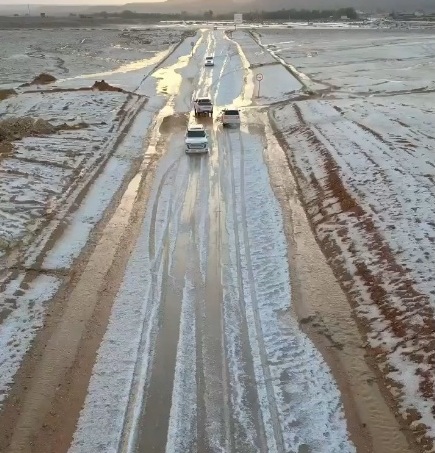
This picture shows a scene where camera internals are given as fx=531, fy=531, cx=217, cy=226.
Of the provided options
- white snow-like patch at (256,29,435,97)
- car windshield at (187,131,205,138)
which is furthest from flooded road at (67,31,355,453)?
white snow-like patch at (256,29,435,97)

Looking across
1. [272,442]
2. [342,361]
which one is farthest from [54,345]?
[342,361]

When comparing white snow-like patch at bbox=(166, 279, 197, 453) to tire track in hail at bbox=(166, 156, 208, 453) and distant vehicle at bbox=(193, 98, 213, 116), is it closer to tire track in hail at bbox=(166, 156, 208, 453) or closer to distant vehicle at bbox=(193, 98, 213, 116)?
tire track in hail at bbox=(166, 156, 208, 453)

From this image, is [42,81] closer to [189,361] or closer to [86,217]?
[86,217]

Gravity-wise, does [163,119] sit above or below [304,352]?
above

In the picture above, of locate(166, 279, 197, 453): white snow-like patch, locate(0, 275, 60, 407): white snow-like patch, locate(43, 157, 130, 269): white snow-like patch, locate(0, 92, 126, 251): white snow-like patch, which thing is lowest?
locate(166, 279, 197, 453): white snow-like patch

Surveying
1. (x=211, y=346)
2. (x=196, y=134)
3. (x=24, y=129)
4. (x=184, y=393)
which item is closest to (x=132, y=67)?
(x=24, y=129)

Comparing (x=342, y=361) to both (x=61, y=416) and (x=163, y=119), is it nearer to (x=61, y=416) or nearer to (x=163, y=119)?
(x=61, y=416)
